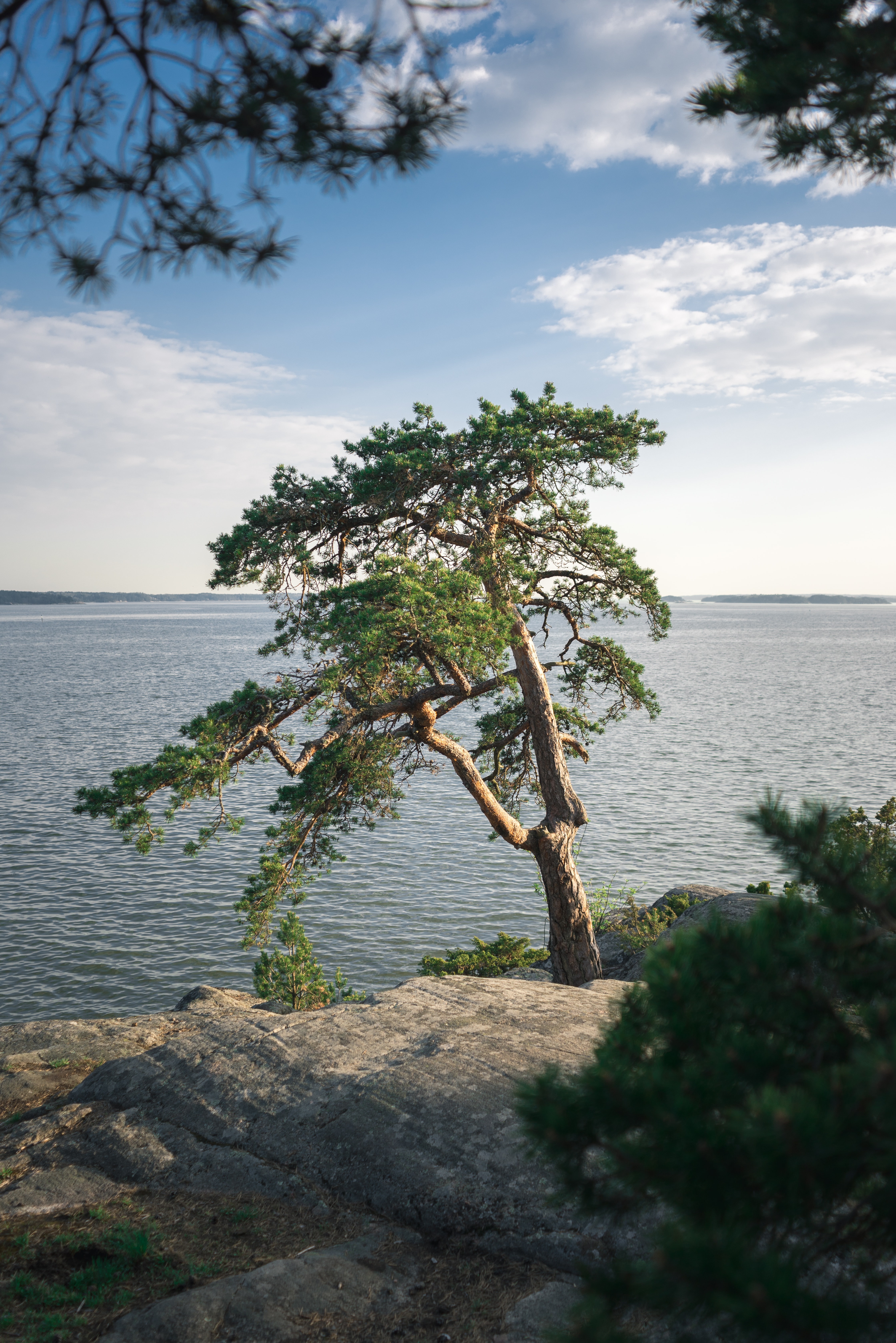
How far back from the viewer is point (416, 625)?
10.5m

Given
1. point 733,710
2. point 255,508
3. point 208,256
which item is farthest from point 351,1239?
point 733,710

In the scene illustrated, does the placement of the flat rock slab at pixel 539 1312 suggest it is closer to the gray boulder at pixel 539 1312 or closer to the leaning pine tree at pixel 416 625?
the gray boulder at pixel 539 1312

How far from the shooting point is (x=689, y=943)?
2750mm

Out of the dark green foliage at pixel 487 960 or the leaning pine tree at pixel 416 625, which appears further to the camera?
the dark green foliage at pixel 487 960

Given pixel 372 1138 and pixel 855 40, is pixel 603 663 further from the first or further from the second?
pixel 855 40

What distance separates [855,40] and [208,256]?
3467mm

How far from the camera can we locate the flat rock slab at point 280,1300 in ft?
15.8

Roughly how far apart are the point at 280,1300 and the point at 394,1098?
7.41 ft

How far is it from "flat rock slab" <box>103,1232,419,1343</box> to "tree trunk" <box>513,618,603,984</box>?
27.0 ft

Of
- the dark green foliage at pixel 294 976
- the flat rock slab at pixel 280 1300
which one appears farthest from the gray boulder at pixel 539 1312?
the dark green foliage at pixel 294 976

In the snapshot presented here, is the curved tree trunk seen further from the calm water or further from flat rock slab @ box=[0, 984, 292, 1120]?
the calm water

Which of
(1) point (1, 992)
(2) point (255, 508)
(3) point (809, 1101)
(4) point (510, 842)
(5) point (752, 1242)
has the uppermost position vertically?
(2) point (255, 508)

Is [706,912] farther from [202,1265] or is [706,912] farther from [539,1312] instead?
[202,1265]

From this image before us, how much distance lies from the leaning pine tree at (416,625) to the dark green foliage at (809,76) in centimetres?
691
